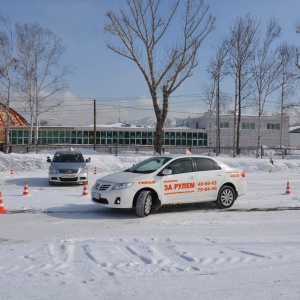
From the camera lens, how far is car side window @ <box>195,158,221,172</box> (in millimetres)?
11305

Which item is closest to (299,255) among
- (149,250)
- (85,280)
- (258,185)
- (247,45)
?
(149,250)

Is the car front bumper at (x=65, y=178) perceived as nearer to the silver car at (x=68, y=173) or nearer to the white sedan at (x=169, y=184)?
the silver car at (x=68, y=173)

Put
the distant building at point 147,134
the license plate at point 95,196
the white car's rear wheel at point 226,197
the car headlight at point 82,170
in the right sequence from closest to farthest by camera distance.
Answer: the license plate at point 95,196, the white car's rear wheel at point 226,197, the car headlight at point 82,170, the distant building at point 147,134

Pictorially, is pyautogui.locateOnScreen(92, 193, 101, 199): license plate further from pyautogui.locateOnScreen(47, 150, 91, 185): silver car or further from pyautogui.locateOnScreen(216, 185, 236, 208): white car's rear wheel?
pyautogui.locateOnScreen(47, 150, 91, 185): silver car

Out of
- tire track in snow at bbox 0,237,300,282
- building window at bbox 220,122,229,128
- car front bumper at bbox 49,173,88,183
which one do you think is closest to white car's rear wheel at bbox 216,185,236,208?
tire track in snow at bbox 0,237,300,282

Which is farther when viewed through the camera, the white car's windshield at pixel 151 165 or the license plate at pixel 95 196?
the white car's windshield at pixel 151 165

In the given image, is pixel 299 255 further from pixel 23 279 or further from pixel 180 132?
pixel 180 132

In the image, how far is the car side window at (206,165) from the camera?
37.1 ft

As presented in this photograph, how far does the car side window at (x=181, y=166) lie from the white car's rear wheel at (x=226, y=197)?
1.19 m

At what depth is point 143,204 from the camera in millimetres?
10016

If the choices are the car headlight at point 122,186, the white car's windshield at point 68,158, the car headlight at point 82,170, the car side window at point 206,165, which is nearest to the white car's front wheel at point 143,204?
the car headlight at point 122,186

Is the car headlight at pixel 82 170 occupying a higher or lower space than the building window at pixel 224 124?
lower

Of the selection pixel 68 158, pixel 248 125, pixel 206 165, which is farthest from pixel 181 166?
pixel 248 125

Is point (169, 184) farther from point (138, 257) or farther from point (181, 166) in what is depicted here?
point (138, 257)
